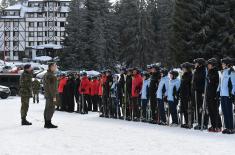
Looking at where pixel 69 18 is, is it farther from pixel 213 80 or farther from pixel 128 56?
pixel 213 80

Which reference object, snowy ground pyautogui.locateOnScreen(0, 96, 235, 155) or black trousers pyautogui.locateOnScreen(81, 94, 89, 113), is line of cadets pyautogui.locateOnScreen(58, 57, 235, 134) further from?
snowy ground pyautogui.locateOnScreen(0, 96, 235, 155)

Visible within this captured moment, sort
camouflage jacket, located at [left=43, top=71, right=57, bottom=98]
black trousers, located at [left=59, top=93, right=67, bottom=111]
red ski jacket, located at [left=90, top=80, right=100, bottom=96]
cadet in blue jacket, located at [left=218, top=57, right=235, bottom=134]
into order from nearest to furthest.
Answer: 1. cadet in blue jacket, located at [left=218, top=57, right=235, bottom=134]
2. camouflage jacket, located at [left=43, top=71, right=57, bottom=98]
3. red ski jacket, located at [left=90, top=80, right=100, bottom=96]
4. black trousers, located at [left=59, top=93, right=67, bottom=111]

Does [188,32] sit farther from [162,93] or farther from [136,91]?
[162,93]

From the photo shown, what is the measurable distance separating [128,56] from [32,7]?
44705mm

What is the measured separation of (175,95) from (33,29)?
96.3 metres

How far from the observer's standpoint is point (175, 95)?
54.5 ft

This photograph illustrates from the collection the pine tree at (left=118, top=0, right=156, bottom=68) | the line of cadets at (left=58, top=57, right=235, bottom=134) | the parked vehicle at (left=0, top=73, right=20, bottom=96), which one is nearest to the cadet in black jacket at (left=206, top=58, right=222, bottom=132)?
the line of cadets at (left=58, top=57, right=235, bottom=134)

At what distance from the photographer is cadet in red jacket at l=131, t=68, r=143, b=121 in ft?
62.3

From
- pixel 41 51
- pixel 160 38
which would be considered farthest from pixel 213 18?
pixel 41 51

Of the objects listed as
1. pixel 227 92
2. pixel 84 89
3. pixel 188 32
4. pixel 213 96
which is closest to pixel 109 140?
pixel 213 96

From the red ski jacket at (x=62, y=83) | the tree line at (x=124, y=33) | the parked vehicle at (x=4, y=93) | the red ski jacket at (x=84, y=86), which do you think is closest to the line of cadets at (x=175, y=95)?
the red ski jacket at (x=84, y=86)

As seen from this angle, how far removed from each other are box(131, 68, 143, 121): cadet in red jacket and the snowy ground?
95.6 inches

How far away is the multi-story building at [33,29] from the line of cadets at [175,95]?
87229mm

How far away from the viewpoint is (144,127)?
1633cm
